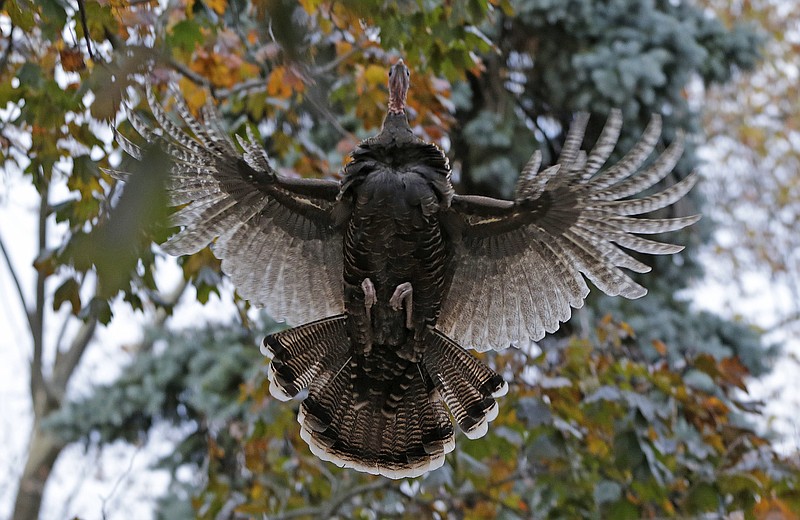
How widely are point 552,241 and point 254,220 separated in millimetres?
1077

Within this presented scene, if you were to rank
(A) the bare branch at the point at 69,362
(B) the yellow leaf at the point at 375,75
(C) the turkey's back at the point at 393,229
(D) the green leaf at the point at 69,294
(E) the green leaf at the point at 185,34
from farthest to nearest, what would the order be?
(A) the bare branch at the point at 69,362
(B) the yellow leaf at the point at 375,75
(D) the green leaf at the point at 69,294
(E) the green leaf at the point at 185,34
(C) the turkey's back at the point at 393,229

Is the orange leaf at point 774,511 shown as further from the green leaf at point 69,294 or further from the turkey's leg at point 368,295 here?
the green leaf at point 69,294

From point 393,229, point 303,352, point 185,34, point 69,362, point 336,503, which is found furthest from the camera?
point 69,362

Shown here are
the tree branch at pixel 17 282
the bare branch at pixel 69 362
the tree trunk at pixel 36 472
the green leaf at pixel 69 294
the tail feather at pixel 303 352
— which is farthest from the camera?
the bare branch at pixel 69 362

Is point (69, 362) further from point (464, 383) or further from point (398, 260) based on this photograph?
point (398, 260)

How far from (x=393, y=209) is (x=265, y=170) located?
0.54m

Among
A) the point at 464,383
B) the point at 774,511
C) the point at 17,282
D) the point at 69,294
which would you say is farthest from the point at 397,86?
the point at 17,282

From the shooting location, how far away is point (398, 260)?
290 centimetres

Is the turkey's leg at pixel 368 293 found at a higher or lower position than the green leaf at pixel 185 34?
lower

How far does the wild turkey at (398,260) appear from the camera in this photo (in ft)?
9.43

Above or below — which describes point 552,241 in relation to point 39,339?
above

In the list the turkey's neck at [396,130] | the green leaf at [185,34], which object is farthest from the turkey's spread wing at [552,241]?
the green leaf at [185,34]

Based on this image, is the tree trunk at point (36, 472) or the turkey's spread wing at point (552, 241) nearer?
the turkey's spread wing at point (552, 241)

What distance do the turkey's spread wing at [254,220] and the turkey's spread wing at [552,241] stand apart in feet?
1.62
